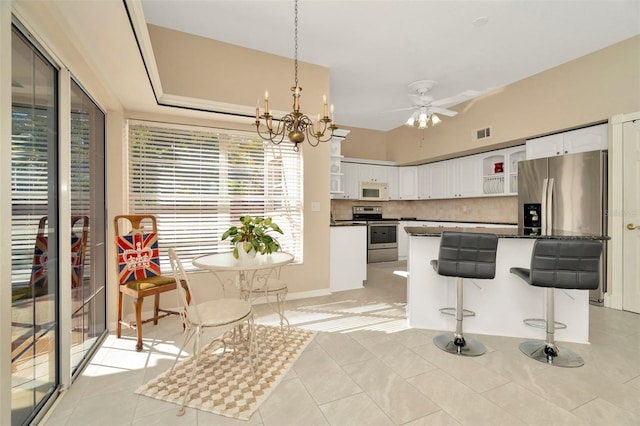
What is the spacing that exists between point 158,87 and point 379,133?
5415 mm

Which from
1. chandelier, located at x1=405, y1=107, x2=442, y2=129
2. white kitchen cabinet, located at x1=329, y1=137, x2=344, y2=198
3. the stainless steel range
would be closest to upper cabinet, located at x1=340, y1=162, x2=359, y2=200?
the stainless steel range

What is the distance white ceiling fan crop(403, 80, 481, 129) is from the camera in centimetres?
361

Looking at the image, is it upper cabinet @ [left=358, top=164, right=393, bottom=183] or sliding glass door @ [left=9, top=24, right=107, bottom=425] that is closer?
sliding glass door @ [left=9, top=24, right=107, bottom=425]

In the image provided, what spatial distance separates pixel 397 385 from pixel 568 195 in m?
3.46

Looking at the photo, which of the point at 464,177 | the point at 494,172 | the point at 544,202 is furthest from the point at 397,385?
the point at 464,177

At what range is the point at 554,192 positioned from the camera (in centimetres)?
387

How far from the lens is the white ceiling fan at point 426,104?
3.61 m

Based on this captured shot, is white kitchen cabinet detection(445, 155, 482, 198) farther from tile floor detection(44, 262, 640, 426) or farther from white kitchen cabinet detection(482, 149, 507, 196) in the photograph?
tile floor detection(44, 262, 640, 426)

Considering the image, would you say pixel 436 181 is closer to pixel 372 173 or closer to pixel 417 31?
pixel 372 173

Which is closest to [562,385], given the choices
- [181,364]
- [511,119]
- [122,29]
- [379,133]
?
[181,364]

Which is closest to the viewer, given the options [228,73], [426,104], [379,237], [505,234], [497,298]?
[505,234]

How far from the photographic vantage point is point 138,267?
2791mm

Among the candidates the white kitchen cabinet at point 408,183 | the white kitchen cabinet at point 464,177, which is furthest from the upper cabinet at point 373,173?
the white kitchen cabinet at point 464,177

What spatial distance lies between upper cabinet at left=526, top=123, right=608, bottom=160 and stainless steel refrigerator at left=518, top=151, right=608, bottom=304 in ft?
0.50
